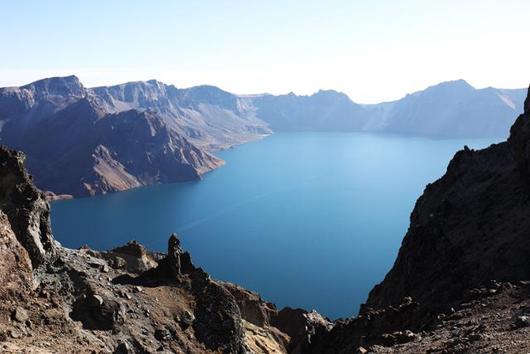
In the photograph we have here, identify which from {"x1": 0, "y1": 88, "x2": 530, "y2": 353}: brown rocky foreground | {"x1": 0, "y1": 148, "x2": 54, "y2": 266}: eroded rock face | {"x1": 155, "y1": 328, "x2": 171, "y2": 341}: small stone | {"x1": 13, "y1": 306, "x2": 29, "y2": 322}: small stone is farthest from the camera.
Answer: {"x1": 155, "y1": 328, "x2": 171, "y2": 341}: small stone

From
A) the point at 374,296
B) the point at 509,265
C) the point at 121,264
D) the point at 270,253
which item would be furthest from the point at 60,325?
the point at 270,253

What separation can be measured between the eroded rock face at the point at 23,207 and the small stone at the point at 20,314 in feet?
18.6

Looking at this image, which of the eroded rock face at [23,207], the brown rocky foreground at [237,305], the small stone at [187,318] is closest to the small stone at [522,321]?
the brown rocky foreground at [237,305]

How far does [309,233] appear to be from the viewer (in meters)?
167

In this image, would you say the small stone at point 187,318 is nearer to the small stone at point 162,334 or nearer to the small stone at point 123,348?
the small stone at point 162,334

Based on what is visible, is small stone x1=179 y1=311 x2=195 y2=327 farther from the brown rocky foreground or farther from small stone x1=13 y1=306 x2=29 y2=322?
small stone x1=13 y1=306 x2=29 y2=322

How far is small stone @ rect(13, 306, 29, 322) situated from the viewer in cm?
2808

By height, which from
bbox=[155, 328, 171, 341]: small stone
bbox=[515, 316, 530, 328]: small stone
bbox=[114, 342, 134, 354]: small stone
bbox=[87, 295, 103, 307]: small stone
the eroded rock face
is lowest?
bbox=[155, 328, 171, 341]: small stone

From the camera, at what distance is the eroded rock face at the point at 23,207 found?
33741 mm

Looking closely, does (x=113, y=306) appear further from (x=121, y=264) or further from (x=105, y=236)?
(x=105, y=236)

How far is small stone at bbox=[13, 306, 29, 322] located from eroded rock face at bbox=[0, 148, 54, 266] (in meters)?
5.68

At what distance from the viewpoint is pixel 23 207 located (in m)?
34.3

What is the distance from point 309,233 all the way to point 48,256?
13542 cm

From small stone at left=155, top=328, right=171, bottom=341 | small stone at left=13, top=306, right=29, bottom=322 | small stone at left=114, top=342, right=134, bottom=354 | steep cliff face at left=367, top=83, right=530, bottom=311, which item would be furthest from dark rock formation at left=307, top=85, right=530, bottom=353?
small stone at left=13, top=306, right=29, bottom=322
